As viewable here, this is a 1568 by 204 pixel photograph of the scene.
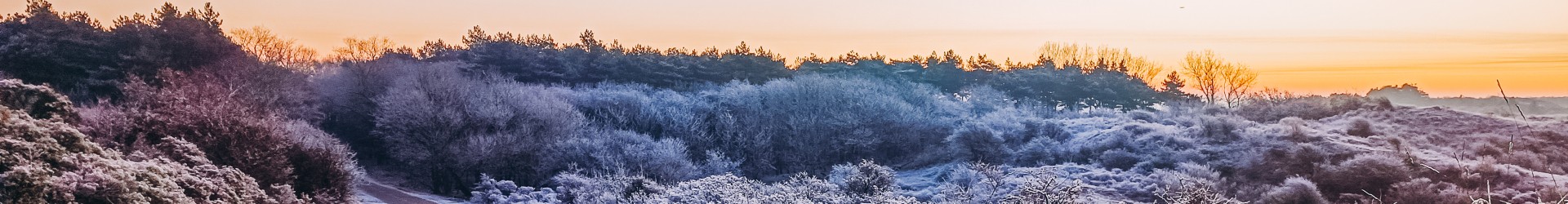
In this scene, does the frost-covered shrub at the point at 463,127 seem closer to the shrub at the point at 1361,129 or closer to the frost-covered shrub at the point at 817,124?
the frost-covered shrub at the point at 817,124

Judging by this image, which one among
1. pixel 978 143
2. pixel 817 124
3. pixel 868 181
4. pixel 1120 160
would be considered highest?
pixel 868 181

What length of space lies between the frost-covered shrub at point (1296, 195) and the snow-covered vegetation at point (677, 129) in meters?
0.05

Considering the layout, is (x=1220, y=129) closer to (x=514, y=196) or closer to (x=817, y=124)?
(x=817, y=124)

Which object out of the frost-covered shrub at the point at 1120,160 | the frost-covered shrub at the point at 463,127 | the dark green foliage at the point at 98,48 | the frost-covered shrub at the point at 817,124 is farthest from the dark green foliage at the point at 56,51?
the frost-covered shrub at the point at 1120,160

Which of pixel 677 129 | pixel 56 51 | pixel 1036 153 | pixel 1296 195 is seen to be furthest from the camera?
pixel 677 129

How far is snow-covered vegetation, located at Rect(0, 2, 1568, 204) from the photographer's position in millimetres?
16672

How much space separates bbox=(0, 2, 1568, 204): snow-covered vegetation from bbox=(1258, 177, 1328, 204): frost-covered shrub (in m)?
0.05

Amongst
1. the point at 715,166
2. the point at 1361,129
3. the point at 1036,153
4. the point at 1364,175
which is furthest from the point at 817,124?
the point at 1364,175

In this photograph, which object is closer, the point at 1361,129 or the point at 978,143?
the point at 1361,129

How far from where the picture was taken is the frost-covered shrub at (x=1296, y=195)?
23.9 meters

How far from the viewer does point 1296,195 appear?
24.0 meters

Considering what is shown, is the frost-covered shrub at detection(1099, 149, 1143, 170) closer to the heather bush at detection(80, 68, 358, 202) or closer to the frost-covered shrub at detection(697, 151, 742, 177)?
the frost-covered shrub at detection(697, 151, 742, 177)

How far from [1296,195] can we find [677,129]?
77.0ft

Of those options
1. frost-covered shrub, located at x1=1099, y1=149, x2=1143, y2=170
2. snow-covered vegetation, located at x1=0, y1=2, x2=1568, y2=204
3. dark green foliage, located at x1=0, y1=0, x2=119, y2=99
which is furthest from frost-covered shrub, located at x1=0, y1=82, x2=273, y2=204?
frost-covered shrub, located at x1=1099, y1=149, x2=1143, y2=170
